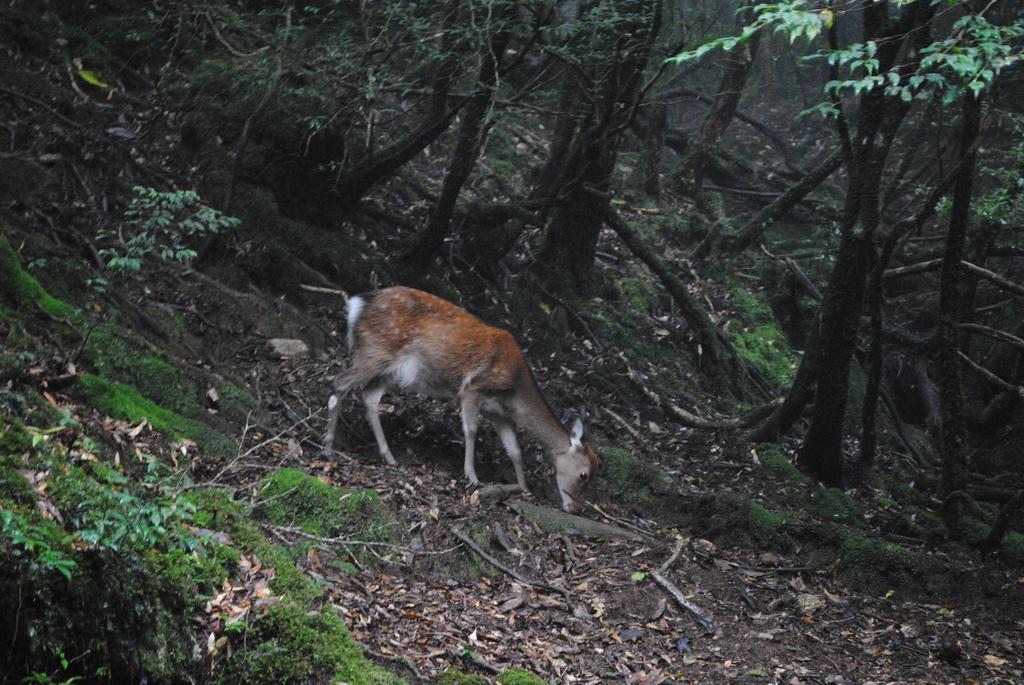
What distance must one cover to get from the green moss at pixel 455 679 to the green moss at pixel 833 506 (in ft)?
16.9

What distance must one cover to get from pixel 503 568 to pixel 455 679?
1845mm

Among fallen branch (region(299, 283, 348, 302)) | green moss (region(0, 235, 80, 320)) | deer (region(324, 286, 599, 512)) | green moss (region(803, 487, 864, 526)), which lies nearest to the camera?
green moss (region(0, 235, 80, 320))

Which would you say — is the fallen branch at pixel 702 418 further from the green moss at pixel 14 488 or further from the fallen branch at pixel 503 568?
the green moss at pixel 14 488

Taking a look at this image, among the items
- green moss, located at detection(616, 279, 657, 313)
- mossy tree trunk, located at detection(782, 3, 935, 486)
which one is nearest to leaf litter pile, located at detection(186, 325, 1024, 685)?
mossy tree trunk, located at detection(782, 3, 935, 486)

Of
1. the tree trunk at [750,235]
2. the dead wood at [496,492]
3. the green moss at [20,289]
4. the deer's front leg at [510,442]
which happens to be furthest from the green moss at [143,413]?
the tree trunk at [750,235]

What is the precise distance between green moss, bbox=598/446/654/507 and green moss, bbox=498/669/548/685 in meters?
3.94

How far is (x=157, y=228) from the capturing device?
6.57 m

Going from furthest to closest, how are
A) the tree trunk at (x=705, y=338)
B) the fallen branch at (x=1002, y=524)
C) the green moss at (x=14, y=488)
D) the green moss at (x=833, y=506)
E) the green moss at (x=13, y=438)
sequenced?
the tree trunk at (x=705, y=338) < the green moss at (x=833, y=506) < the fallen branch at (x=1002, y=524) < the green moss at (x=13, y=438) < the green moss at (x=14, y=488)

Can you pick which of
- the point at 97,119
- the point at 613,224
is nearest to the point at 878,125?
the point at 613,224

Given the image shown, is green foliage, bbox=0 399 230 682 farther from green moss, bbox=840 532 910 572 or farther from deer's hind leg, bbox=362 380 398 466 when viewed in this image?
green moss, bbox=840 532 910 572

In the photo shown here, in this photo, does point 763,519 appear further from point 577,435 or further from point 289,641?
point 289,641

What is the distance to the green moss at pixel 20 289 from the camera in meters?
5.34

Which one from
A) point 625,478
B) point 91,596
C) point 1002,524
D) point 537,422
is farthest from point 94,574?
point 1002,524

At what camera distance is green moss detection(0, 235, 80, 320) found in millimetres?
5340
